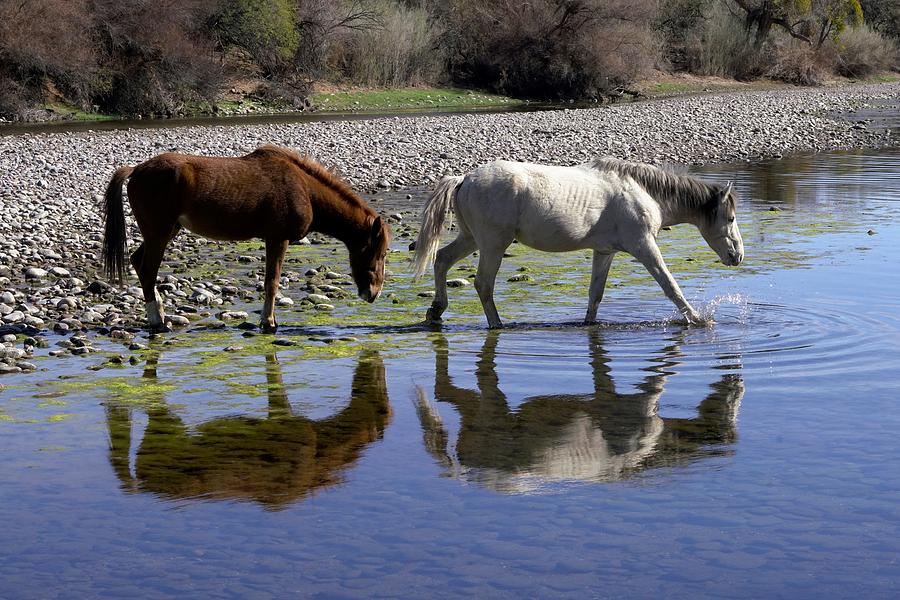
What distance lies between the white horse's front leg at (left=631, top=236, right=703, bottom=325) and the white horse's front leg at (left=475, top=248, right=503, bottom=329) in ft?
3.59

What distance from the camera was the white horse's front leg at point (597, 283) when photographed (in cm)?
925

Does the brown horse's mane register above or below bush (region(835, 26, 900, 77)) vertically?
below

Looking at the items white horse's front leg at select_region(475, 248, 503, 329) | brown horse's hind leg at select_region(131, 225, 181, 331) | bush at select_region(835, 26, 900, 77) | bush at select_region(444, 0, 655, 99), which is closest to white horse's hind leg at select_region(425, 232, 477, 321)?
white horse's front leg at select_region(475, 248, 503, 329)

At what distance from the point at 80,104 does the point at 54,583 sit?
3344 cm

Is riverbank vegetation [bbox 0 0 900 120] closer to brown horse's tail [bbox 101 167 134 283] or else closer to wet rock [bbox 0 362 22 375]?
brown horse's tail [bbox 101 167 134 283]

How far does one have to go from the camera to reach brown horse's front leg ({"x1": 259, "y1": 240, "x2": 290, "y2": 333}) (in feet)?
29.7

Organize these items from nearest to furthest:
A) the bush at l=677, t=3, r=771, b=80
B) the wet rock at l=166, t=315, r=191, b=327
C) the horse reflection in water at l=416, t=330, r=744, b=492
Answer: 1. the horse reflection in water at l=416, t=330, r=744, b=492
2. the wet rock at l=166, t=315, r=191, b=327
3. the bush at l=677, t=3, r=771, b=80

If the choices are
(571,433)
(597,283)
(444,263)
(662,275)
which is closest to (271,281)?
(444,263)

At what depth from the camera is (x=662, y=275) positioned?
9062 millimetres

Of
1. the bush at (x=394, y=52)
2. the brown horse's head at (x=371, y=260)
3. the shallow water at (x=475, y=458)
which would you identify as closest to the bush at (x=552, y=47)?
the bush at (x=394, y=52)

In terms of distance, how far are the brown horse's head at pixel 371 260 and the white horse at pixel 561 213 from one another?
39 cm

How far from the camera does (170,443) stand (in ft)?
20.4

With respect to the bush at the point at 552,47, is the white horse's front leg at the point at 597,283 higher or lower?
lower

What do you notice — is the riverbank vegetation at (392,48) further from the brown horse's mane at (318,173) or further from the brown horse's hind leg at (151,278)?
the brown horse's hind leg at (151,278)
